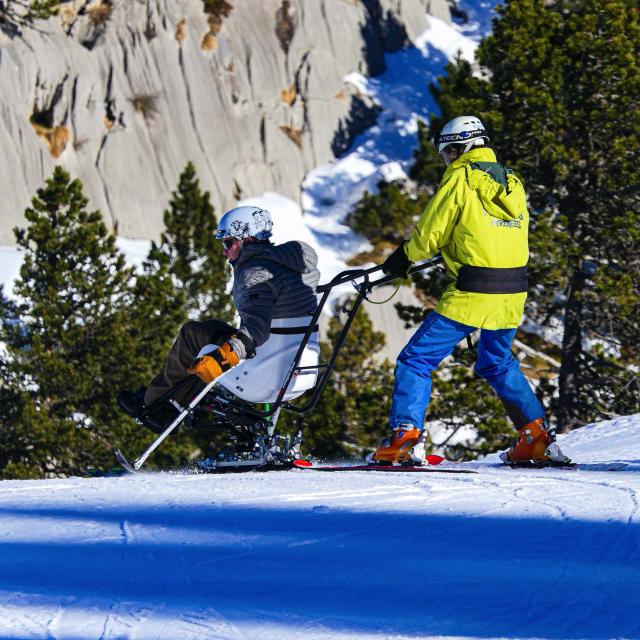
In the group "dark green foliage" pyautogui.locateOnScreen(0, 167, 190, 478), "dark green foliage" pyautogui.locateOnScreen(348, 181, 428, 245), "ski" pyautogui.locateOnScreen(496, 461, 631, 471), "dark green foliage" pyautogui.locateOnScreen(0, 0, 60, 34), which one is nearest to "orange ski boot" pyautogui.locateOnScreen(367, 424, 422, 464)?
"ski" pyautogui.locateOnScreen(496, 461, 631, 471)

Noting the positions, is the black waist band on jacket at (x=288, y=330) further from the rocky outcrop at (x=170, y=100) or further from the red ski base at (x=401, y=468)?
the rocky outcrop at (x=170, y=100)

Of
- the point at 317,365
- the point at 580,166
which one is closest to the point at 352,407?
the point at 580,166

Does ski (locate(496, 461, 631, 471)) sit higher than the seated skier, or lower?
lower

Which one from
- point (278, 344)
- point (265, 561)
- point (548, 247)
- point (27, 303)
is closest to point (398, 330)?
point (27, 303)

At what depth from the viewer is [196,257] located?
32.9 metres

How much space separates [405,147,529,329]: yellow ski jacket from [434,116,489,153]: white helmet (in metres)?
0.08

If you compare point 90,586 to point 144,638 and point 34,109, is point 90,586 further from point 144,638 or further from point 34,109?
point 34,109

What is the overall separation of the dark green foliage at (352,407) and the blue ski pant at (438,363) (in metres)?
12.5

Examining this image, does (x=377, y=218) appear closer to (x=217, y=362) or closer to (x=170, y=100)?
(x=170, y=100)

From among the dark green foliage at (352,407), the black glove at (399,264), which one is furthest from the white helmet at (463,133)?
the dark green foliage at (352,407)

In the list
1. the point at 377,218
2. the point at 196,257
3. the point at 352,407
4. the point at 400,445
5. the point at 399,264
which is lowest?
the point at 352,407

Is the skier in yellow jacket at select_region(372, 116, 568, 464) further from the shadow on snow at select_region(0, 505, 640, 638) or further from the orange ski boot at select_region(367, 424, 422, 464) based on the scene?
the shadow on snow at select_region(0, 505, 640, 638)

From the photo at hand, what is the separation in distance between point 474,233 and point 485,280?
287 mm

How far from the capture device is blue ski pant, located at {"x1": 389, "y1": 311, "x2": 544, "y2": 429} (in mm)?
5973
